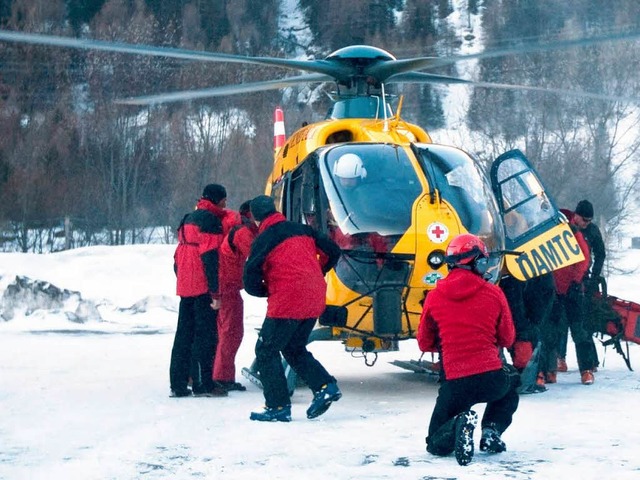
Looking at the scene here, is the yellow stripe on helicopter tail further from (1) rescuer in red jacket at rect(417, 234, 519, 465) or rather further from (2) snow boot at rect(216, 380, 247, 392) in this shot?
(1) rescuer in red jacket at rect(417, 234, 519, 465)

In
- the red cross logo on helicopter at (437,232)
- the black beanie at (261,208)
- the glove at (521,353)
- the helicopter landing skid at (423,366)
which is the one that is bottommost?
the helicopter landing skid at (423,366)

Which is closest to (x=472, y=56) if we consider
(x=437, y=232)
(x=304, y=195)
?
(x=437, y=232)

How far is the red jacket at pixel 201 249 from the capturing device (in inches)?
378

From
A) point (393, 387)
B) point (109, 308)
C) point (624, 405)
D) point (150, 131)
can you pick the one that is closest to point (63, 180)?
point (150, 131)

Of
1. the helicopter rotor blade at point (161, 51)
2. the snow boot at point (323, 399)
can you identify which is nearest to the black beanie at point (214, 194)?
the helicopter rotor blade at point (161, 51)

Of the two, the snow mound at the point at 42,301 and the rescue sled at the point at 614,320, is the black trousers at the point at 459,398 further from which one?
the snow mound at the point at 42,301

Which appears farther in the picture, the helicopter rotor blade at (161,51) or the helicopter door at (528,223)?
the helicopter door at (528,223)

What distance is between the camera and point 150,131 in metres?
33.6

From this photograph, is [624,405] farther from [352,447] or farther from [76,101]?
[76,101]

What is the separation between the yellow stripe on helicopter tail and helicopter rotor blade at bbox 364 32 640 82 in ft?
5.33

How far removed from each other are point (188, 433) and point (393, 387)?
3306 millimetres

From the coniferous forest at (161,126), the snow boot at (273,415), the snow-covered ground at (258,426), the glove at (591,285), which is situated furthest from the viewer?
the coniferous forest at (161,126)

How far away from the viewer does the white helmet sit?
991cm

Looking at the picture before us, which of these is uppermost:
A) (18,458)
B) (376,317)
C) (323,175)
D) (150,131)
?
(150,131)
